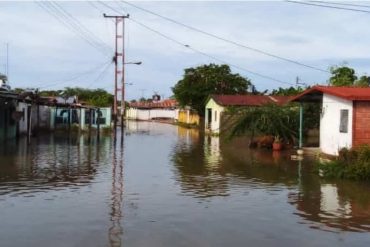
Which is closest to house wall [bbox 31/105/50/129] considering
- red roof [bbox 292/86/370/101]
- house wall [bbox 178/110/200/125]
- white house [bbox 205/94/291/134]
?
white house [bbox 205/94/291/134]

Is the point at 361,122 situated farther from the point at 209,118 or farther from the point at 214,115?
the point at 209,118

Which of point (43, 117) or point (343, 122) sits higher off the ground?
point (343, 122)

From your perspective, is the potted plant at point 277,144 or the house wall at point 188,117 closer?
the potted plant at point 277,144

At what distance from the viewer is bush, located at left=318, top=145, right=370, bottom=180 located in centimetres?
1673

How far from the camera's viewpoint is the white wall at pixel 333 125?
71.7 feet

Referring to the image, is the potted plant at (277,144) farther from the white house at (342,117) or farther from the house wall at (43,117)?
the house wall at (43,117)

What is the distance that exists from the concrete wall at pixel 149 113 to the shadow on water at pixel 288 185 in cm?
8399

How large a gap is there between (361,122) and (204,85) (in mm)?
45923

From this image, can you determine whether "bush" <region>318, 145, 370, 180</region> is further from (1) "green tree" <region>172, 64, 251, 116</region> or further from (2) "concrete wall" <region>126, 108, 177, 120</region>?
(2) "concrete wall" <region>126, 108, 177, 120</region>

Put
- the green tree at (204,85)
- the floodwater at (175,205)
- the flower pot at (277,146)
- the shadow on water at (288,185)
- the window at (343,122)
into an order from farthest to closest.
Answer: the green tree at (204,85) → the flower pot at (277,146) → the window at (343,122) → the shadow on water at (288,185) → the floodwater at (175,205)

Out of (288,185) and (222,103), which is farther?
(222,103)

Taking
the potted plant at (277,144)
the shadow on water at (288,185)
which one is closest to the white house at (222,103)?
the potted plant at (277,144)

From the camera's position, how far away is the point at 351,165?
676 inches

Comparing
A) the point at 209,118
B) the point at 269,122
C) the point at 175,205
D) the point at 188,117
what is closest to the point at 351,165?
the point at 175,205
